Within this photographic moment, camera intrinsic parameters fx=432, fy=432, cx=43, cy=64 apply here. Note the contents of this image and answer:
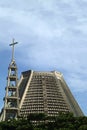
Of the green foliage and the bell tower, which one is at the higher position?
the bell tower

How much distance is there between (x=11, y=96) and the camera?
583 feet

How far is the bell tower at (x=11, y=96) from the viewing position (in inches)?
6841

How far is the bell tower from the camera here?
17375 cm

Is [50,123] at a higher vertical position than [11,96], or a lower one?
lower

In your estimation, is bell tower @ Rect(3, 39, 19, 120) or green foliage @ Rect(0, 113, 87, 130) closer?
green foliage @ Rect(0, 113, 87, 130)

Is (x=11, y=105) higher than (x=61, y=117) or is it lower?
higher

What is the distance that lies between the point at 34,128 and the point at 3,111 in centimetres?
6285

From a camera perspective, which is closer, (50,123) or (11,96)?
(50,123)

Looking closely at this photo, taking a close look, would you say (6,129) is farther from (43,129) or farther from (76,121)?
(76,121)

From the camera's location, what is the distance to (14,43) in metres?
186

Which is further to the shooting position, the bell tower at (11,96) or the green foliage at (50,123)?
the bell tower at (11,96)

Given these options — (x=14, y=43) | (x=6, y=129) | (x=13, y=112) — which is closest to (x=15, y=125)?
(x=6, y=129)

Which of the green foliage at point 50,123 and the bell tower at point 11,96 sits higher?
the bell tower at point 11,96

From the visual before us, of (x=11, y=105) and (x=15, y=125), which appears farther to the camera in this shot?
(x=11, y=105)
